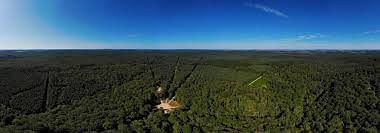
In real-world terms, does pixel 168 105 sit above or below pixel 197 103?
below

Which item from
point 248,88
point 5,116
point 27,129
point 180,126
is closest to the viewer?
point 27,129

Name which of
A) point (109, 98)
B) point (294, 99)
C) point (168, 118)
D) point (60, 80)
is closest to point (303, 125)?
point (294, 99)

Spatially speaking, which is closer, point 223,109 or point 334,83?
point 223,109

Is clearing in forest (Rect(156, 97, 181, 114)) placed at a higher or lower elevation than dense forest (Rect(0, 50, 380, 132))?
lower

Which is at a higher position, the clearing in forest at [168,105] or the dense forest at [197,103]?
the dense forest at [197,103]

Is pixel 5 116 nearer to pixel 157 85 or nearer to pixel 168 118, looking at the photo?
pixel 168 118

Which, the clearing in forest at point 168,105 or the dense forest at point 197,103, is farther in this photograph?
the clearing in forest at point 168,105

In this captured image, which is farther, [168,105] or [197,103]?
[168,105]

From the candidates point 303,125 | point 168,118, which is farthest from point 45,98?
point 303,125

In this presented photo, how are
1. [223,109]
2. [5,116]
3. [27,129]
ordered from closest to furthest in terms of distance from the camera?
1. [27,129]
2. [5,116]
3. [223,109]

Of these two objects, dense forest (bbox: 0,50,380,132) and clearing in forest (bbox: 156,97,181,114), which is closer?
dense forest (bbox: 0,50,380,132)

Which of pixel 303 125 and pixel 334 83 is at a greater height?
pixel 334 83
